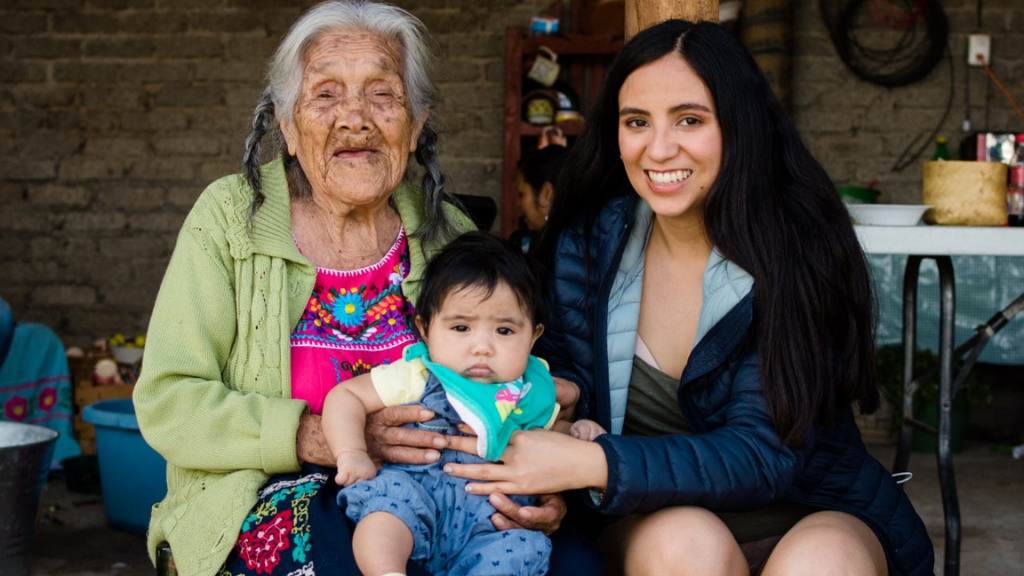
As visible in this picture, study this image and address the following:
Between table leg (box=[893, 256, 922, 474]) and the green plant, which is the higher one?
table leg (box=[893, 256, 922, 474])

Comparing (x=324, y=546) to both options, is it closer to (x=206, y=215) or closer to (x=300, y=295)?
(x=300, y=295)

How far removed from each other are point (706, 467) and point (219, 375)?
42.3 inches

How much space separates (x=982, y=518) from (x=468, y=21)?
397 cm

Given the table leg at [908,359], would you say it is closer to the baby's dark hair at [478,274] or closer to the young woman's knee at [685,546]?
the young woman's knee at [685,546]

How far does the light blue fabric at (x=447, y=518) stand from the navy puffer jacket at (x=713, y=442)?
193 mm

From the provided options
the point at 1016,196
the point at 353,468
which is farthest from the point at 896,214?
the point at 353,468

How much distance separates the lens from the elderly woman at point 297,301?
206 centimetres

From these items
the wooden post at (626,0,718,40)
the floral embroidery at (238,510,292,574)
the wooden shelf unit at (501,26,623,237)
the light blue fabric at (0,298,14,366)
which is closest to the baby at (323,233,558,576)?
the floral embroidery at (238,510,292,574)

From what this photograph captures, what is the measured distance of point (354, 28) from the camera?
2.40 meters

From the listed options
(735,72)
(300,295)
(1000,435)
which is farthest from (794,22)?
(300,295)

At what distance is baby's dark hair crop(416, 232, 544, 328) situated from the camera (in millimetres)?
2066

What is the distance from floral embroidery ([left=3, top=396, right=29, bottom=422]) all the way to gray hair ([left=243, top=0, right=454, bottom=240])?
301 centimetres

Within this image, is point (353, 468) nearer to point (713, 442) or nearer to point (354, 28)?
point (713, 442)

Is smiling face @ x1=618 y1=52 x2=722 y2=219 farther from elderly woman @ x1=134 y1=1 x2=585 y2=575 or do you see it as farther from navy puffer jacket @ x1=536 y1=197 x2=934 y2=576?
elderly woman @ x1=134 y1=1 x2=585 y2=575
